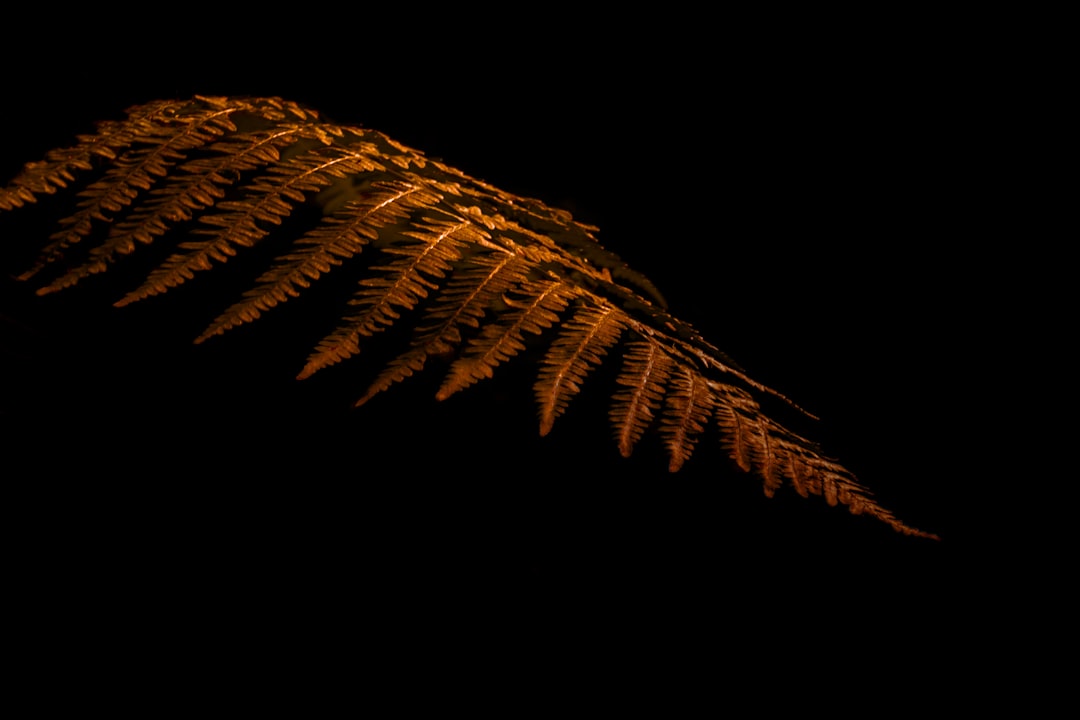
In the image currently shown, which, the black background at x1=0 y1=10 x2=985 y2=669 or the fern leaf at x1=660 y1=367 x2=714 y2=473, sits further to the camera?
the black background at x1=0 y1=10 x2=985 y2=669

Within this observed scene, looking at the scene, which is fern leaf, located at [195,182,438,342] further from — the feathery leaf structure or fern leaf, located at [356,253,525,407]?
fern leaf, located at [356,253,525,407]

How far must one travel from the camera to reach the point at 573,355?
753 mm

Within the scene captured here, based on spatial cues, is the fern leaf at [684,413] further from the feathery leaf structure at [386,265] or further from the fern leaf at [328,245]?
the fern leaf at [328,245]

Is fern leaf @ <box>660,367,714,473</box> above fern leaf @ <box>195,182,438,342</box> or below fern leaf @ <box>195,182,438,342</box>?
below

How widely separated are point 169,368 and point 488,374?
555mm

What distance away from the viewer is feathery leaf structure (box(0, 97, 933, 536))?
71cm

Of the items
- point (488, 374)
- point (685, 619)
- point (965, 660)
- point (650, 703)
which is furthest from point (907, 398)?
point (488, 374)

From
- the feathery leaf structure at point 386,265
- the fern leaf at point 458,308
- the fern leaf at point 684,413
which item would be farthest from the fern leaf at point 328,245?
the fern leaf at point 684,413

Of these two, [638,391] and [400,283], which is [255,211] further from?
[638,391]

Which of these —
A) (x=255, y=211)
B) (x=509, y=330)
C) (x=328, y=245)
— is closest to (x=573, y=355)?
(x=509, y=330)

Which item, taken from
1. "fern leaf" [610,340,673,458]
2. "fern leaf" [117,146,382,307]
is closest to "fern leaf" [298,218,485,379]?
"fern leaf" [117,146,382,307]

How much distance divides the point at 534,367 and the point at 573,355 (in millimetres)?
151

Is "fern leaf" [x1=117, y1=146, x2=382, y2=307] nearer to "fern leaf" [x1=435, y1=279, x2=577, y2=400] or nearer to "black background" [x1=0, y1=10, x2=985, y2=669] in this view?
Answer: "black background" [x1=0, y1=10, x2=985, y2=669]

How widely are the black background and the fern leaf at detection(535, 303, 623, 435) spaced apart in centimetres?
13
